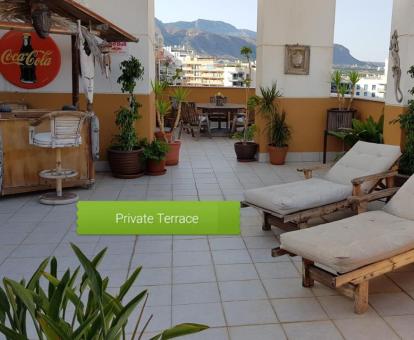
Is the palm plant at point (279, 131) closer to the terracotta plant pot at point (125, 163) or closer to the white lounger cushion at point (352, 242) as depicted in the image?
the terracotta plant pot at point (125, 163)

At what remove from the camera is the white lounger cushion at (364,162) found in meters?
4.83

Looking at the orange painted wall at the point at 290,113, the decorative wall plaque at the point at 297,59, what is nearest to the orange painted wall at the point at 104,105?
the orange painted wall at the point at 290,113

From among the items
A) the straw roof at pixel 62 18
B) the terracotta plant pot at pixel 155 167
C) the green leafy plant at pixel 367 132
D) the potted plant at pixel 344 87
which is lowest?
the terracotta plant pot at pixel 155 167

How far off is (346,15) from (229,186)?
16.7ft

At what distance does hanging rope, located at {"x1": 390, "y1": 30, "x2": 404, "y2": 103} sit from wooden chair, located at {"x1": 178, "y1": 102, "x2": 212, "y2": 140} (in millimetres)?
6169

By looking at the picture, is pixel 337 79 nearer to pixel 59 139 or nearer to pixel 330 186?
pixel 330 186

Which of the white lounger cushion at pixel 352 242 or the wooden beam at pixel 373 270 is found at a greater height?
the white lounger cushion at pixel 352 242

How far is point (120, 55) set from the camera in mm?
7211

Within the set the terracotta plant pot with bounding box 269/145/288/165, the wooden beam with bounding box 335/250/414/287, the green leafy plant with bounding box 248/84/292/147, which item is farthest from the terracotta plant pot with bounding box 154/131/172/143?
the wooden beam with bounding box 335/250/414/287

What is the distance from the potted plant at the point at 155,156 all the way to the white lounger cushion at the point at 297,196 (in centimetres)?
271

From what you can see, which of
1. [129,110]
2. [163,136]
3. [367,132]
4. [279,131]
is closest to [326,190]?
[367,132]

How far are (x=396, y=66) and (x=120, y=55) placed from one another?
3982mm

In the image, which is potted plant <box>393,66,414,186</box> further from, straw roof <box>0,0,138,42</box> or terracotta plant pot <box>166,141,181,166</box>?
terracotta plant pot <box>166,141,181,166</box>

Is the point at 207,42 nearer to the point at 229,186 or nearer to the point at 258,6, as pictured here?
the point at 258,6
